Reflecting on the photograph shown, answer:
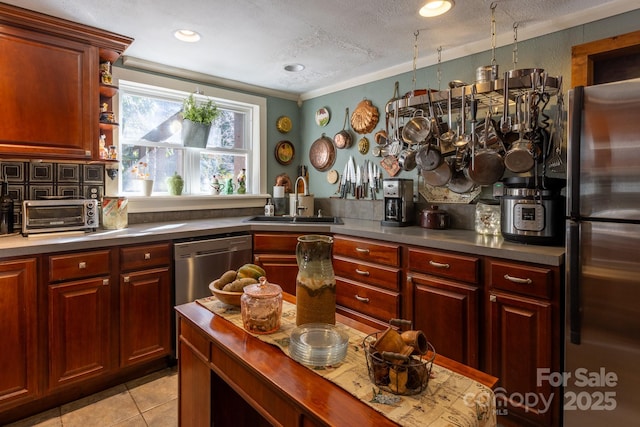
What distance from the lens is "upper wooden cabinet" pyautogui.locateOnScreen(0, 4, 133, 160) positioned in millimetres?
2072

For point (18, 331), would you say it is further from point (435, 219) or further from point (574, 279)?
point (574, 279)

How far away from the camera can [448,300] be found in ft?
6.93

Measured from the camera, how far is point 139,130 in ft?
10.1

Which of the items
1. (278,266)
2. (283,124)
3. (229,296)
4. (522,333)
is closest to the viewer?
(229,296)

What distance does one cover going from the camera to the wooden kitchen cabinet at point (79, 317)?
78.8 inches

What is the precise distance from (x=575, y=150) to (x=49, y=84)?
296 cm

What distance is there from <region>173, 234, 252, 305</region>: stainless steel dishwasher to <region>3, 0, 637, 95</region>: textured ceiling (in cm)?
146

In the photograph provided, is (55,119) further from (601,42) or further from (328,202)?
(601,42)

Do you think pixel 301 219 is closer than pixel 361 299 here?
No

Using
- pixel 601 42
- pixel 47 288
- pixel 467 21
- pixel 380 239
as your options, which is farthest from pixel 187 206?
pixel 601 42

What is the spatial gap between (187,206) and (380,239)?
1.82 metres

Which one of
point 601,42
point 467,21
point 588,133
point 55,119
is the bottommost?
point 588,133

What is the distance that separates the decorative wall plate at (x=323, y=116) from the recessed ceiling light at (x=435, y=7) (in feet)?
5.44

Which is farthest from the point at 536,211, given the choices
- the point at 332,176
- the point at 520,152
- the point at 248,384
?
the point at 332,176
